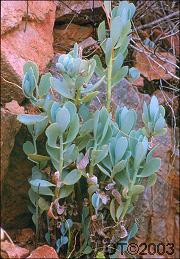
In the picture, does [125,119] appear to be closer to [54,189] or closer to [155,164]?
[155,164]

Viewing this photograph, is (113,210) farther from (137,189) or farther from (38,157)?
(38,157)

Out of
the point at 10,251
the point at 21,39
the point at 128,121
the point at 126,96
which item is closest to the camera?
the point at 10,251

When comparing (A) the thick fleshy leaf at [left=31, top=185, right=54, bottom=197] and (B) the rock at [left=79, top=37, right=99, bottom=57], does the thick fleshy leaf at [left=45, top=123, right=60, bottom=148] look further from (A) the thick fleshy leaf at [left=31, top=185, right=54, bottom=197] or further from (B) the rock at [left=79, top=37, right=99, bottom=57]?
(B) the rock at [left=79, top=37, right=99, bottom=57]

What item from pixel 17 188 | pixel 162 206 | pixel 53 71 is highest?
pixel 53 71

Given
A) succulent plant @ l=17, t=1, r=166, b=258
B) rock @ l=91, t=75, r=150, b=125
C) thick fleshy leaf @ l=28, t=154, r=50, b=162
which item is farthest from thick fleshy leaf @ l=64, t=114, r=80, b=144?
rock @ l=91, t=75, r=150, b=125

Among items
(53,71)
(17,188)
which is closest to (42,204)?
(17,188)

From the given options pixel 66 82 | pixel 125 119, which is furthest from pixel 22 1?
pixel 125 119
